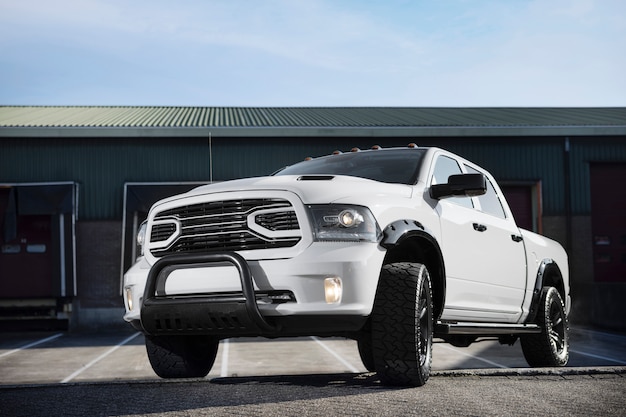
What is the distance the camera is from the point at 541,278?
326 inches

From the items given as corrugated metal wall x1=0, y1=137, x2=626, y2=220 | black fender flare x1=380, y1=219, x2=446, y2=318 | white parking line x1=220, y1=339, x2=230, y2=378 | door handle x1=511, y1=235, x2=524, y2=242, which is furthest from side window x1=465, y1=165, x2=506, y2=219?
corrugated metal wall x1=0, y1=137, x2=626, y2=220

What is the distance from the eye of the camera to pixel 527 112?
90.7ft

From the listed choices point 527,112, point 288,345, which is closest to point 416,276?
point 288,345

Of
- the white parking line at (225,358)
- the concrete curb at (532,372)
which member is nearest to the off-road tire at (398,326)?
the concrete curb at (532,372)

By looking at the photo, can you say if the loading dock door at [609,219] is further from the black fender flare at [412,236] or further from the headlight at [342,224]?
the headlight at [342,224]

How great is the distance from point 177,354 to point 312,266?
6.22 feet

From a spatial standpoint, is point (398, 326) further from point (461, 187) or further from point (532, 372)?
point (532, 372)

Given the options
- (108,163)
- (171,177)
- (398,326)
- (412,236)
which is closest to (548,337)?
(412,236)

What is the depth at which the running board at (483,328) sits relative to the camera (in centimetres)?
611

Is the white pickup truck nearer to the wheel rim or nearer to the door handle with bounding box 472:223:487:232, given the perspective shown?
the door handle with bounding box 472:223:487:232

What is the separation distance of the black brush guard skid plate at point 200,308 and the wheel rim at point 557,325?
4335 mm

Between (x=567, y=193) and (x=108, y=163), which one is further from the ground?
(x=108, y=163)

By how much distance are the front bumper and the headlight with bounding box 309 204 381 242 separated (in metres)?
0.06

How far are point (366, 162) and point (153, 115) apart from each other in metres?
19.1
